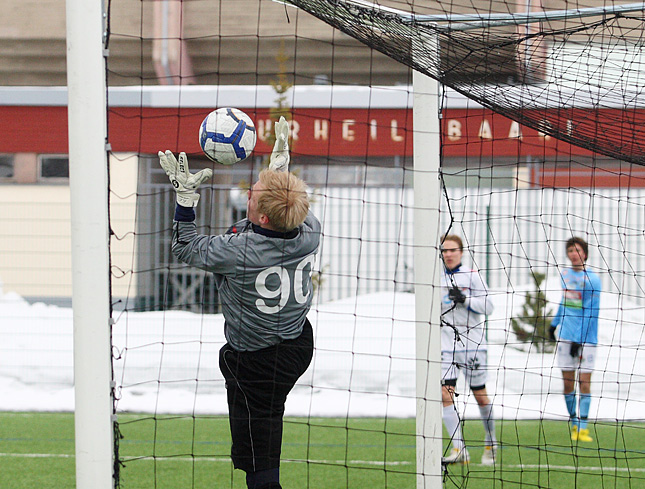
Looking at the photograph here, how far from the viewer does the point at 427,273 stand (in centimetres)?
436

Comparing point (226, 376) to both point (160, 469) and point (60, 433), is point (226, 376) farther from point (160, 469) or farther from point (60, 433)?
point (60, 433)

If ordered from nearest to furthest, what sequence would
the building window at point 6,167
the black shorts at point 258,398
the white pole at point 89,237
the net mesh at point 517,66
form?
the white pole at point 89,237, the black shorts at point 258,398, the net mesh at point 517,66, the building window at point 6,167

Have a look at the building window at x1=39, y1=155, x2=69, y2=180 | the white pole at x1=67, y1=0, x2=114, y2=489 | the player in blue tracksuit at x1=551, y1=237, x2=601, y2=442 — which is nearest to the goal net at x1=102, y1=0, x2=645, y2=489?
the player in blue tracksuit at x1=551, y1=237, x2=601, y2=442

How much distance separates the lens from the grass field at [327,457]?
17.8ft

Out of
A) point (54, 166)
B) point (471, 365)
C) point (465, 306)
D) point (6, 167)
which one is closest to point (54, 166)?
point (54, 166)

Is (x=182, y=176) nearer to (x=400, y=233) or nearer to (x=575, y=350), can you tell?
(x=575, y=350)

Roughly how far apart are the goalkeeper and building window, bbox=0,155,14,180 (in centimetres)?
1162

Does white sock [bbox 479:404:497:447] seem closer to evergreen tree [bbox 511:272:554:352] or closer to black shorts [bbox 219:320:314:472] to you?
black shorts [bbox 219:320:314:472]

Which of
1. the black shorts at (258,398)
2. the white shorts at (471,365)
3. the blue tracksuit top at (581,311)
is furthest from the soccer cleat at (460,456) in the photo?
the blue tracksuit top at (581,311)

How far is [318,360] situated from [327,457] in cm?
432

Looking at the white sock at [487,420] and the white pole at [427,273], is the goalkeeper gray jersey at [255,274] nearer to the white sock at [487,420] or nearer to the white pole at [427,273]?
the white pole at [427,273]

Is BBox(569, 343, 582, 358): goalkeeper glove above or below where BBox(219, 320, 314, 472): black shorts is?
below

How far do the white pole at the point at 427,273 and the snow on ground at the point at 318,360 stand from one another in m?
4.76

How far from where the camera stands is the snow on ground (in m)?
9.49
